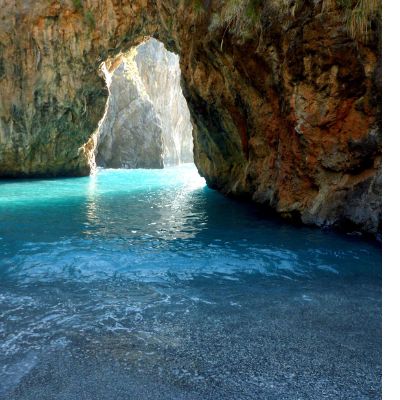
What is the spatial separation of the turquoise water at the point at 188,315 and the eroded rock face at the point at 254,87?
1640 mm

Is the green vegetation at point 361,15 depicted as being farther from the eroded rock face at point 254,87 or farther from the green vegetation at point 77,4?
the green vegetation at point 77,4

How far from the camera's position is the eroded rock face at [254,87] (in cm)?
908

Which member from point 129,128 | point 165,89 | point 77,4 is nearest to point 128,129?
point 129,128

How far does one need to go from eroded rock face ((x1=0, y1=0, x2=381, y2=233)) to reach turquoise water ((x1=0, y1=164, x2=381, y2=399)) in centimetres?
164

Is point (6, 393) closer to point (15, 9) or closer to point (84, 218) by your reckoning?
point (84, 218)

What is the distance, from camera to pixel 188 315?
4.84 m

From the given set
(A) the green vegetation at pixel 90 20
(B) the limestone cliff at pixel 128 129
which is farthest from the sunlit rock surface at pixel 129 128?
(A) the green vegetation at pixel 90 20

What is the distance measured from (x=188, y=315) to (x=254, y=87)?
9.15m

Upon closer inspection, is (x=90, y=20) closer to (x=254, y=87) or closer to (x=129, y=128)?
(x=254, y=87)

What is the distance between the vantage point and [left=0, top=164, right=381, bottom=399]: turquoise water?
3.38 meters

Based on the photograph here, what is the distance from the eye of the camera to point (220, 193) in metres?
20.1

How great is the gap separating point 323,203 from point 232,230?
7.86 feet

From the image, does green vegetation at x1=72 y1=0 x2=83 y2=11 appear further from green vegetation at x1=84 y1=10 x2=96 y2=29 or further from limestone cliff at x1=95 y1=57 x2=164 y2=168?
limestone cliff at x1=95 y1=57 x2=164 y2=168

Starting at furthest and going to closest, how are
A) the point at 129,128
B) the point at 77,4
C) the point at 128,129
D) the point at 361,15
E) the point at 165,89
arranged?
the point at 165,89, the point at 129,128, the point at 128,129, the point at 77,4, the point at 361,15
